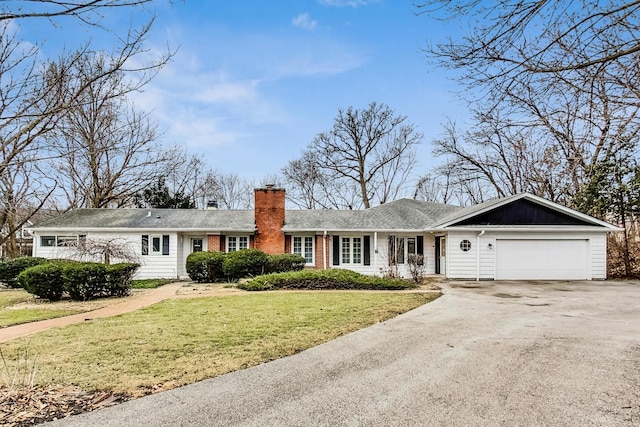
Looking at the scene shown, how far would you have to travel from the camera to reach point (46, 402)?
421 cm

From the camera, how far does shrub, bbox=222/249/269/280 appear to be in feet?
57.6

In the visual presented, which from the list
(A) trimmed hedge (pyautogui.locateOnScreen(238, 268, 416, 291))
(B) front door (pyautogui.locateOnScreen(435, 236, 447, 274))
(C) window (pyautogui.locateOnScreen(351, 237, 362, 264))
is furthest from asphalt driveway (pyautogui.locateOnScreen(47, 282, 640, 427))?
(C) window (pyautogui.locateOnScreen(351, 237, 362, 264))

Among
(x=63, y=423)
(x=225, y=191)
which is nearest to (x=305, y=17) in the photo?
(x=63, y=423)

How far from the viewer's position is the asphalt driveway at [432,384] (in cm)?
381

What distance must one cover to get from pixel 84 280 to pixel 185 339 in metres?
7.11

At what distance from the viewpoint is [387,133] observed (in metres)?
35.4

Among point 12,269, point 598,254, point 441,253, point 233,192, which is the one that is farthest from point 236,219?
point 233,192

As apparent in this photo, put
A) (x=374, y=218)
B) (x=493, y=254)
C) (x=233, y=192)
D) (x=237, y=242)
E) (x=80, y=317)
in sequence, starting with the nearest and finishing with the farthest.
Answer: (x=80, y=317) < (x=493, y=254) < (x=237, y=242) < (x=374, y=218) < (x=233, y=192)

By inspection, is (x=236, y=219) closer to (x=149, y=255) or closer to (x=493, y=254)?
(x=149, y=255)

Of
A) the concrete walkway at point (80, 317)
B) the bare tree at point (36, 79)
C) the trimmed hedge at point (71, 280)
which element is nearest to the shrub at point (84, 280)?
the trimmed hedge at point (71, 280)

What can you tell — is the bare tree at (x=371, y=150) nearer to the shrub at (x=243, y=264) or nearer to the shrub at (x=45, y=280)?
the shrub at (x=243, y=264)

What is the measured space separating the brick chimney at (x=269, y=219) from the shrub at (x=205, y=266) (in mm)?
3187

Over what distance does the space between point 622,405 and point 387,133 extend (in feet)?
107

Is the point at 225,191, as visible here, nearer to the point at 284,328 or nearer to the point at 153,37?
the point at 284,328
